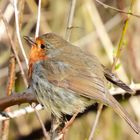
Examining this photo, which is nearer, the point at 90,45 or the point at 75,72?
the point at 75,72

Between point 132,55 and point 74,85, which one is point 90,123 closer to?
point 132,55

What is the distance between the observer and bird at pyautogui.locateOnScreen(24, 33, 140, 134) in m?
4.27

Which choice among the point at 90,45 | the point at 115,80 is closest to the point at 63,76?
the point at 115,80

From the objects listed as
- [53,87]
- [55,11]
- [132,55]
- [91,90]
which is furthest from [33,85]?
[55,11]

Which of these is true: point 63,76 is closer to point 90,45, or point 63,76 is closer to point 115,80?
point 115,80

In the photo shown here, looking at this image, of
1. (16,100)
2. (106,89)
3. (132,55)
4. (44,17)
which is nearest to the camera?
(16,100)

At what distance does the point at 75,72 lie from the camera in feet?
14.3

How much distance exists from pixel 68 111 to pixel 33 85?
38cm

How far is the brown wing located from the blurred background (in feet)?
5.64

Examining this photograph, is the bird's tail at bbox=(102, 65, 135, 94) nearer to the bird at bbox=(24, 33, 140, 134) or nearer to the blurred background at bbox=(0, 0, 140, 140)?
the bird at bbox=(24, 33, 140, 134)

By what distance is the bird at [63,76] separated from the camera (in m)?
4.27

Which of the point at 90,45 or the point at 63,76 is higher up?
the point at 63,76

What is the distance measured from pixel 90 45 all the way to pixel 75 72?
2120 mm

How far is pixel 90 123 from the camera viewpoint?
6543 millimetres
